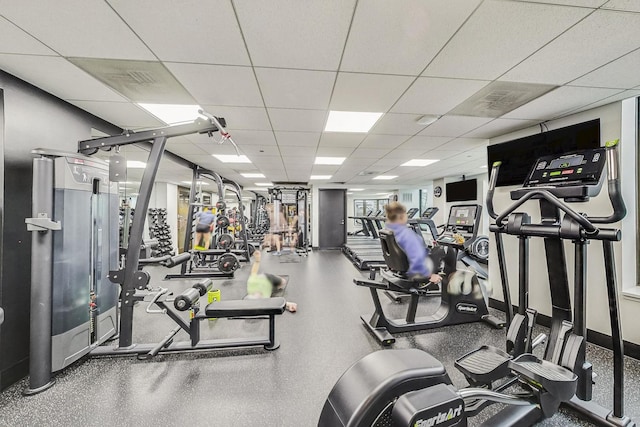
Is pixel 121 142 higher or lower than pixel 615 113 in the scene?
lower

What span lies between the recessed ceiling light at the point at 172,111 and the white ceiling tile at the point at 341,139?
1.68 meters

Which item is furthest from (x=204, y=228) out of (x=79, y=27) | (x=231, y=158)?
(x=79, y=27)

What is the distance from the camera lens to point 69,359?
2061mm

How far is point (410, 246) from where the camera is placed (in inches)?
101

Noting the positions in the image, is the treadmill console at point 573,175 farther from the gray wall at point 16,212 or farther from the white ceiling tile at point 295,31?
the gray wall at point 16,212

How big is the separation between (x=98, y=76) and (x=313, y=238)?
7861 mm

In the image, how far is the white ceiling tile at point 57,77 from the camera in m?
1.81

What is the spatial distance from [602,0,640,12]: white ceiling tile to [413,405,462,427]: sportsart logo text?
215 centimetres

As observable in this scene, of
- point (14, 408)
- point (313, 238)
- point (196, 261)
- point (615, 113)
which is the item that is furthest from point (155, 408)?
point (313, 238)

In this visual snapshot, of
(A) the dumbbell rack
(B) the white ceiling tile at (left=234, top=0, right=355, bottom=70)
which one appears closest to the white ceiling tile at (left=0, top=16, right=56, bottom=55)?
(B) the white ceiling tile at (left=234, top=0, right=355, bottom=70)

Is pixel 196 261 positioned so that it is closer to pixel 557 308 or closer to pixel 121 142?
pixel 121 142

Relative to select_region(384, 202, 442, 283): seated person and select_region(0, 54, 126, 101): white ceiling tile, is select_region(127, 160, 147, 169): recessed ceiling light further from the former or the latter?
select_region(384, 202, 442, 283): seated person

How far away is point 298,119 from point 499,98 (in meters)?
2.09

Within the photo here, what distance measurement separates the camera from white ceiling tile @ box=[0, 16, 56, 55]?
1492mm
